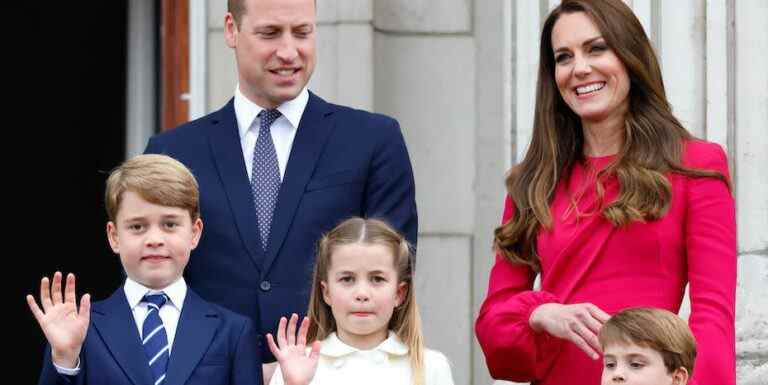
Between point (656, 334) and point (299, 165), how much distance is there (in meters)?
1.16

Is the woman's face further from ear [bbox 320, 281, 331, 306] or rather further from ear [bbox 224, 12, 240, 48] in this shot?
ear [bbox 224, 12, 240, 48]

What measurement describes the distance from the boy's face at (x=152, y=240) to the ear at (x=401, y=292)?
0.55 metres

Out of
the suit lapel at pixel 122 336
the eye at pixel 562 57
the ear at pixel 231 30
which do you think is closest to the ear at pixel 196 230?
the suit lapel at pixel 122 336

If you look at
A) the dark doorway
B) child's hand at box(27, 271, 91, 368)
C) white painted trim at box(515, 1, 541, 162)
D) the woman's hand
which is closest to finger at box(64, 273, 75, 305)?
child's hand at box(27, 271, 91, 368)

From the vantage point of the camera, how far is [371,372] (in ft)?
15.1

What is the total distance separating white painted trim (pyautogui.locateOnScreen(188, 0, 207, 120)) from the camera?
22.6 feet

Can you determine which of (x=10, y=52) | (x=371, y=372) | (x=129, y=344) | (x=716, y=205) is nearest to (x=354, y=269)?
(x=371, y=372)

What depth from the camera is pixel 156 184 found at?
459 centimetres

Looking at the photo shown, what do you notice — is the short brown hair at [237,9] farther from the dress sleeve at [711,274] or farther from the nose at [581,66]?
the dress sleeve at [711,274]

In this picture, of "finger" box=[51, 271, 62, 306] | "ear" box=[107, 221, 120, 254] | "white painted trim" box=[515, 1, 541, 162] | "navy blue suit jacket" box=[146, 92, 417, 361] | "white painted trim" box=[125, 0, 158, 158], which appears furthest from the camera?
"white painted trim" box=[125, 0, 158, 158]

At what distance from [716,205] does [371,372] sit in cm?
95

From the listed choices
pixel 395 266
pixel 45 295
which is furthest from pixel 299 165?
pixel 45 295

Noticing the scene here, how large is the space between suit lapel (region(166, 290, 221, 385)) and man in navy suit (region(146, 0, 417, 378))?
0.25 meters

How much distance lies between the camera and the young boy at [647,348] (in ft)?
13.8
